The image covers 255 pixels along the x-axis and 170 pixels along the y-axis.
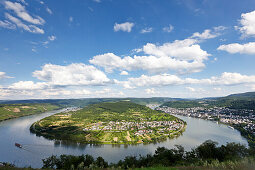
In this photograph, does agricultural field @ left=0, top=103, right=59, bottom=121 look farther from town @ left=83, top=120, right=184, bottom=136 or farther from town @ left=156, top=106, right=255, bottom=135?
town @ left=156, top=106, right=255, bottom=135

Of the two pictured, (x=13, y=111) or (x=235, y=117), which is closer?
(x=235, y=117)

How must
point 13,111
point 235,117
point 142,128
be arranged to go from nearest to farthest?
point 142,128, point 235,117, point 13,111

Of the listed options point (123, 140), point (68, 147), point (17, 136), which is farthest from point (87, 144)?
point (17, 136)

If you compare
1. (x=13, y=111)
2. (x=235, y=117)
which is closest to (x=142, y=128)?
(x=235, y=117)

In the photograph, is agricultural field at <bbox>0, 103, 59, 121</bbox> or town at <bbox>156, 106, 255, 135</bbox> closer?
town at <bbox>156, 106, 255, 135</bbox>

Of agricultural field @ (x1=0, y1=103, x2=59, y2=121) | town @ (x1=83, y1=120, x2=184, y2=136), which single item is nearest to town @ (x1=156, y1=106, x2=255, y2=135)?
town @ (x1=83, y1=120, x2=184, y2=136)

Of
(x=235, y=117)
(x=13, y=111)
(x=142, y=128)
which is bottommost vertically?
(x=235, y=117)

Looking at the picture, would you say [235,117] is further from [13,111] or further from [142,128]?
[13,111]

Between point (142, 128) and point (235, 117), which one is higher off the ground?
point (142, 128)

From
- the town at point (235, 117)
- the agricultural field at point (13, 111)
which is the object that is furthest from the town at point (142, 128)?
the agricultural field at point (13, 111)

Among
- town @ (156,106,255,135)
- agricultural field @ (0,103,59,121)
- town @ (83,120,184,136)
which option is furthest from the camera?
agricultural field @ (0,103,59,121)

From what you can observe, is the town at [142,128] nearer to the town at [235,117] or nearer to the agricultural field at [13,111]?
the town at [235,117]
